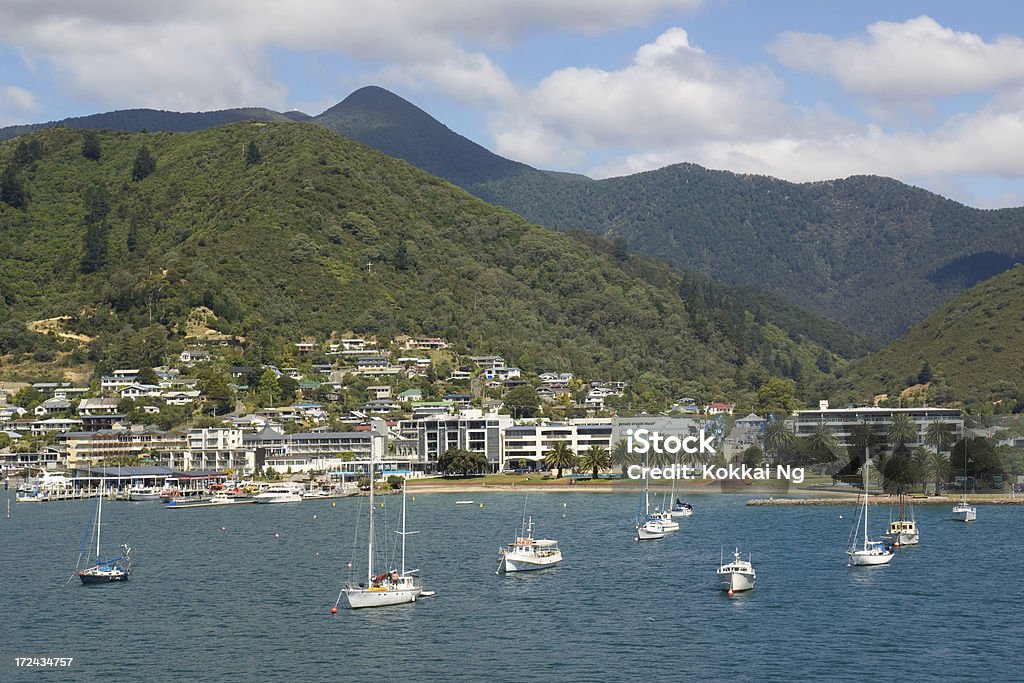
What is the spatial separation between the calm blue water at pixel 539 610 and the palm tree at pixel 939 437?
29.3m

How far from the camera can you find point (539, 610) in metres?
67.1

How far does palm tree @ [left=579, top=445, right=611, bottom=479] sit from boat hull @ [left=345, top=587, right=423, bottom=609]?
80.3 metres

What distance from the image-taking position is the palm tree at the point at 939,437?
13188 cm

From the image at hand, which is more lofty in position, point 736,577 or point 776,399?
point 776,399

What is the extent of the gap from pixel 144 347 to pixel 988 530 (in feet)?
393

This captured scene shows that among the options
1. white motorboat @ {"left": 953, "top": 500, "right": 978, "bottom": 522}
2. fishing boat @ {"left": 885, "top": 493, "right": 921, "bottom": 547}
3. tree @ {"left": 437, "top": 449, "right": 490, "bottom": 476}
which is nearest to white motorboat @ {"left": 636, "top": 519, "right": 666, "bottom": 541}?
fishing boat @ {"left": 885, "top": 493, "right": 921, "bottom": 547}

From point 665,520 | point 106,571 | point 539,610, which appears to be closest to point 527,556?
point 539,610

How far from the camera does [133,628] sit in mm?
64062

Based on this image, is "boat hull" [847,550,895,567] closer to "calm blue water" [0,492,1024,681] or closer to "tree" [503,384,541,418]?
"calm blue water" [0,492,1024,681]

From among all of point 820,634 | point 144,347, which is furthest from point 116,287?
point 820,634

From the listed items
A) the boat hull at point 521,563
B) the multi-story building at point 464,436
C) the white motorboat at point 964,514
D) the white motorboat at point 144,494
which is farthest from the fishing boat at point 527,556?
the multi-story building at point 464,436

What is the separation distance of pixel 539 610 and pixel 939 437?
7532cm

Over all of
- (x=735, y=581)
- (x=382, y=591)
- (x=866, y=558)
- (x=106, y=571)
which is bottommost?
(x=106, y=571)

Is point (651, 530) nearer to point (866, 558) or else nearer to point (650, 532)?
point (650, 532)
